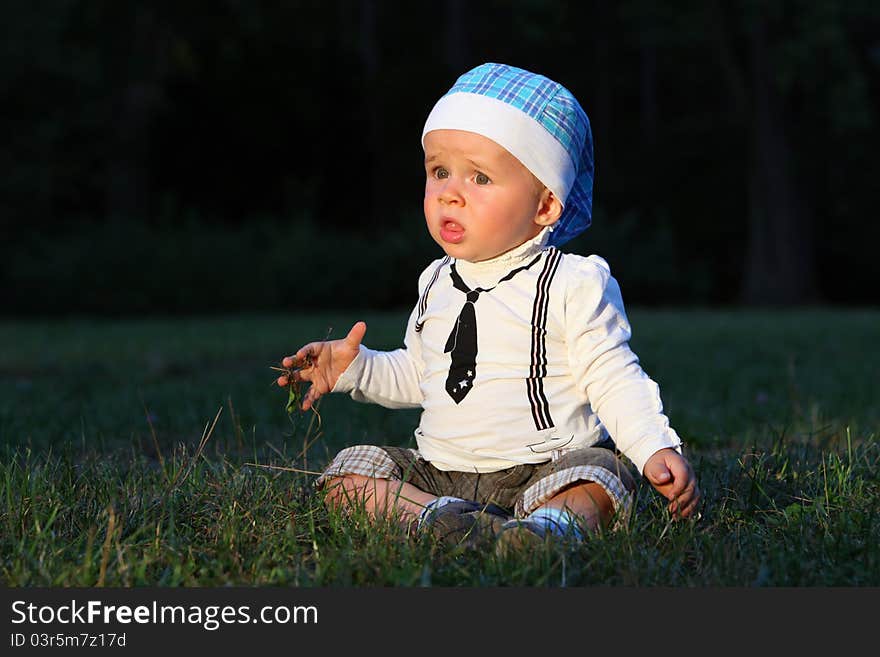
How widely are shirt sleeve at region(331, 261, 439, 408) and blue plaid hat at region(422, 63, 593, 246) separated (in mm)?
555

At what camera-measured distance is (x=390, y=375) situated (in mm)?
3844

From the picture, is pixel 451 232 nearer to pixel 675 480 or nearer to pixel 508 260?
pixel 508 260

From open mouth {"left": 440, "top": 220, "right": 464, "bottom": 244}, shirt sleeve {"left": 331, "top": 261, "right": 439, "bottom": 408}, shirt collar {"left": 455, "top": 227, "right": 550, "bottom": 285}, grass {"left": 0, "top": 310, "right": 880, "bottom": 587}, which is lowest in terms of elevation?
grass {"left": 0, "top": 310, "right": 880, "bottom": 587}

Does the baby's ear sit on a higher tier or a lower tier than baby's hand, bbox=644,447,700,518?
higher

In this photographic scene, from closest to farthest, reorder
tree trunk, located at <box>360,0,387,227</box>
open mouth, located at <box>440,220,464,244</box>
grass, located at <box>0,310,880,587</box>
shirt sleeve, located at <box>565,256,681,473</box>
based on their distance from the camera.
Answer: grass, located at <box>0,310,880,587</box>
shirt sleeve, located at <box>565,256,681,473</box>
open mouth, located at <box>440,220,464,244</box>
tree trunk, located at <box>360,0,387,227</box>

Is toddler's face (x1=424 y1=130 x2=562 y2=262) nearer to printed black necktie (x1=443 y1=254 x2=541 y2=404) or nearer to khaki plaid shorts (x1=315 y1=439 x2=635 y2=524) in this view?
printed black necktie (x1=443 y1=254 x2=541 y2=404)

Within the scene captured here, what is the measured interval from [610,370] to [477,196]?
65 centimetres

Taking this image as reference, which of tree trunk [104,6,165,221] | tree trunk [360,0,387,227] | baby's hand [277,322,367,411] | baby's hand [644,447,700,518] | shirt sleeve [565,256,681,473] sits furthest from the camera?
tree trunk [360,0,387,227]

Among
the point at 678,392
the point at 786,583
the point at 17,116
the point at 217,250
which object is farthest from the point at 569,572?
the point at 17,116

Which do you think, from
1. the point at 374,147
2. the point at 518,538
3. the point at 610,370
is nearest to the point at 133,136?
the point at 374,147

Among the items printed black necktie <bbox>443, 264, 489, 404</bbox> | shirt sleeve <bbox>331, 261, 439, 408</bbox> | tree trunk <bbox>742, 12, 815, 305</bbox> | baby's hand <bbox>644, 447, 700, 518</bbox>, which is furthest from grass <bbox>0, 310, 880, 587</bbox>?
tree trunk <bbox>742, 12, 815, 305</bbox>

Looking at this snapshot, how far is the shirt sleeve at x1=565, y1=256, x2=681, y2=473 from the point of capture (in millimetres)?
3273

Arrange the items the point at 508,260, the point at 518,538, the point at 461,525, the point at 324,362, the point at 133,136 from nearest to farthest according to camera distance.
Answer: the point at 518,538, the point at 461,525, the point at 508,260, the point at 324,362, the point at 133,136

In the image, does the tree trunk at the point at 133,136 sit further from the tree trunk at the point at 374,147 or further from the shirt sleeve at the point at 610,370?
the shirt sleeve at the point at 610,370
